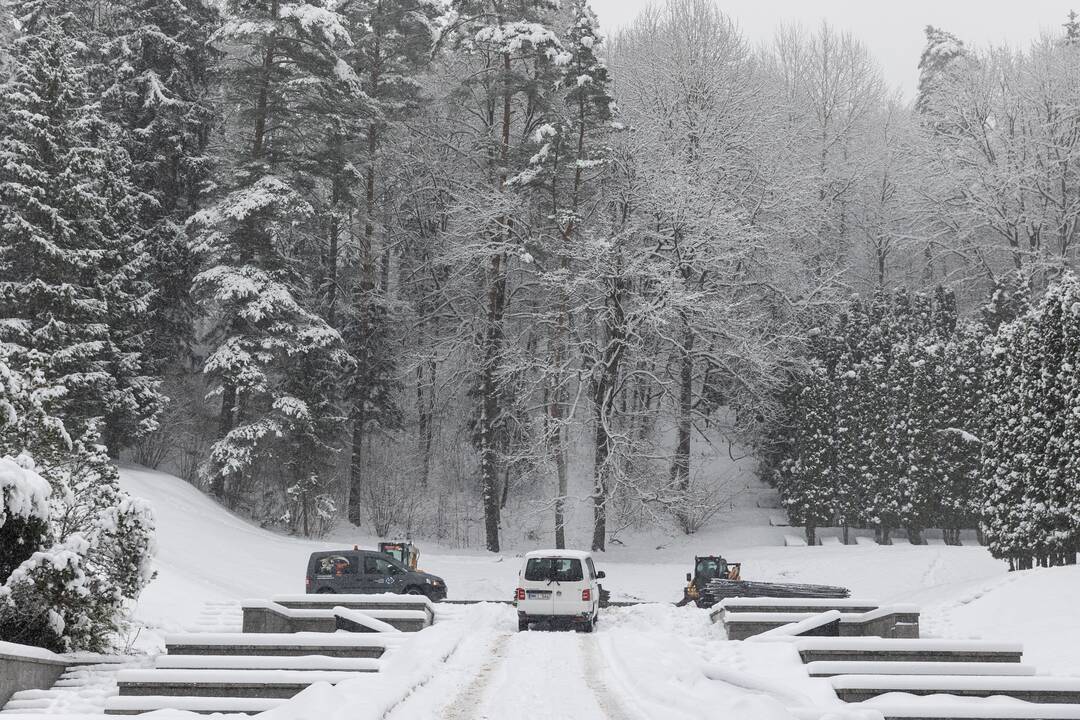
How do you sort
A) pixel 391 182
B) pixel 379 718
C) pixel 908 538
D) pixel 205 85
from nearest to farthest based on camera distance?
pixel 379 718 < pixel 908 538 < pixel 205 85 < pixel 391 182

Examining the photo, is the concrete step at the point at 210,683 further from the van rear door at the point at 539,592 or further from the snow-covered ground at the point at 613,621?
the van rear door at the point at 539,592

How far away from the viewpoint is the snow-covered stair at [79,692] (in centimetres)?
1103

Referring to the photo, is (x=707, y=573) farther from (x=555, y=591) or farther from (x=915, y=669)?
(x=915, y=669)

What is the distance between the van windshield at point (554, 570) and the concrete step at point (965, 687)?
9031mm

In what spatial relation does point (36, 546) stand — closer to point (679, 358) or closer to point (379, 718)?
point (379, 718)

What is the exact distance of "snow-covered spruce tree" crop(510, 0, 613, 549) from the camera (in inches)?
1364

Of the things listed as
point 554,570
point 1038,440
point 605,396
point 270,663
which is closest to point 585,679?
point 270,663

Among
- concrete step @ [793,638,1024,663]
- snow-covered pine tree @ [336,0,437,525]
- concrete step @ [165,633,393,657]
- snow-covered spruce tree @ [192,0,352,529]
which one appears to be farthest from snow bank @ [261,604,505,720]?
snow-covered pine tree @ [336,0,437,525]

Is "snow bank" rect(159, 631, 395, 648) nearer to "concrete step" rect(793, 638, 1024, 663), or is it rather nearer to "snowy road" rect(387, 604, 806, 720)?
"snowy road" rect(387, 604, 806, 720)

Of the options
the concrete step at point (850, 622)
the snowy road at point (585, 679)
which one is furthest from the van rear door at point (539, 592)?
the concrete step at point (850, 622)

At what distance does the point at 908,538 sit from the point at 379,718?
107 ft

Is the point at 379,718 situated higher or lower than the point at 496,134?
lower

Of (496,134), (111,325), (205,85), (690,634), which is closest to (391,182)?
(496,134)

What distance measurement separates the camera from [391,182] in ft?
144
